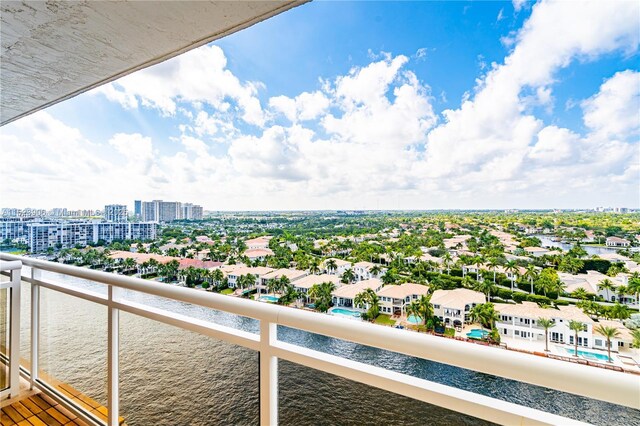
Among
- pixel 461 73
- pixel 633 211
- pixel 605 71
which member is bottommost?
pixel 633 211

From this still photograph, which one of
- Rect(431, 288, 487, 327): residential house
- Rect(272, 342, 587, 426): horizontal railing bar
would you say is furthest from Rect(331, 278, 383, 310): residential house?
Rect(272, 342, 587, 426): horizontal railing bar

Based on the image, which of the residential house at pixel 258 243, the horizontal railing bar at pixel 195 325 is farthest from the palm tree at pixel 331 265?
the horizontal railing bar at pixel 195 325

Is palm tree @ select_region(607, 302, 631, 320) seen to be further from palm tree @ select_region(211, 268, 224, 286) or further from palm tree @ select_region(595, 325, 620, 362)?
palm tree @ select_region(211, 268, 224, 286)

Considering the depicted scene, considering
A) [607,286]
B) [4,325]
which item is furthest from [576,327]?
[4,325]

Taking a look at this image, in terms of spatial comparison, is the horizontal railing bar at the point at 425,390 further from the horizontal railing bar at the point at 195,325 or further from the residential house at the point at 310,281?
the residential house at the point at 310,281

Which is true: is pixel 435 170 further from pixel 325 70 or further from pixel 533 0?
pixel 325 70

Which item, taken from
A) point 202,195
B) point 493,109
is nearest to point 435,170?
point 493,109
